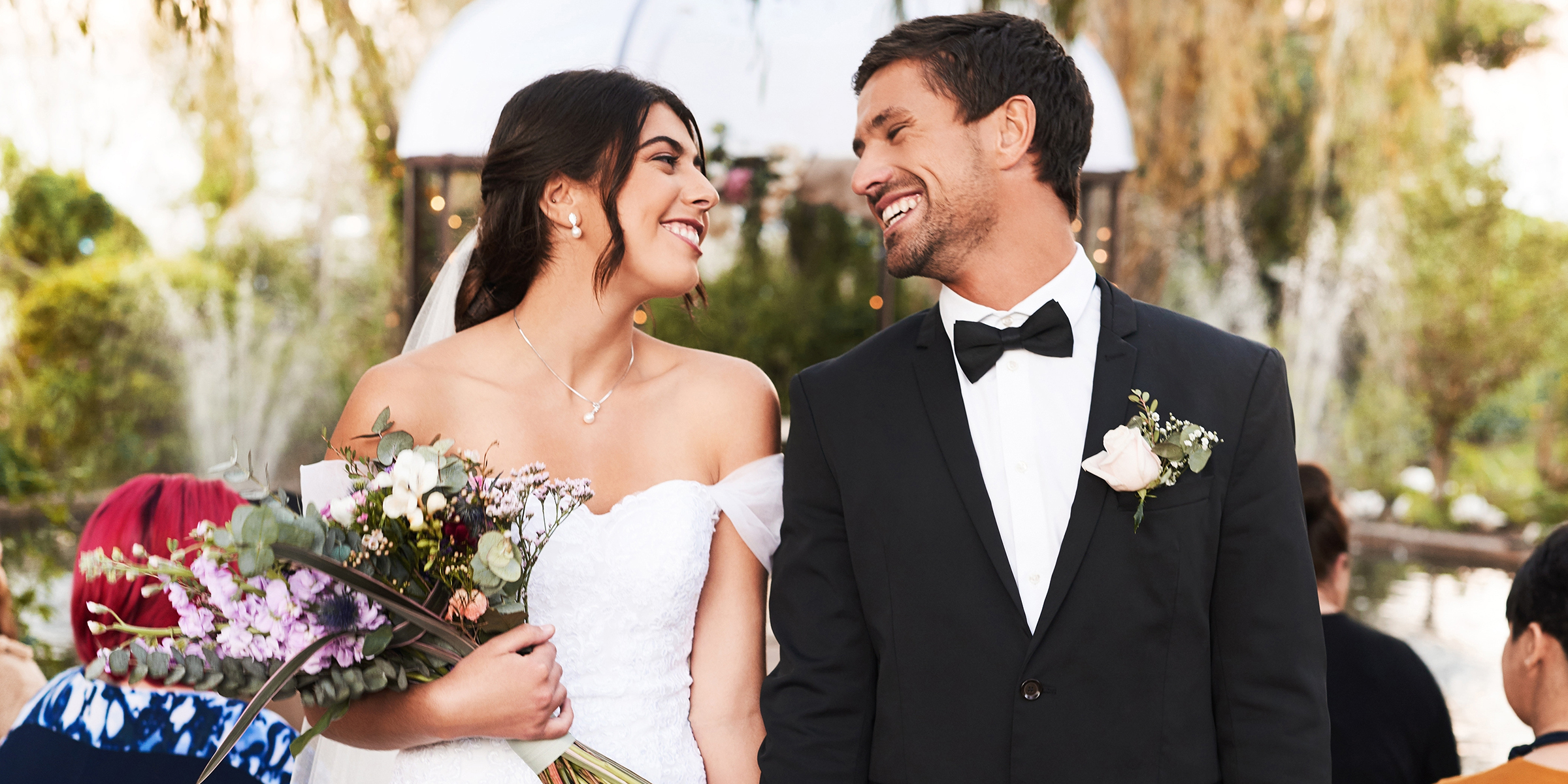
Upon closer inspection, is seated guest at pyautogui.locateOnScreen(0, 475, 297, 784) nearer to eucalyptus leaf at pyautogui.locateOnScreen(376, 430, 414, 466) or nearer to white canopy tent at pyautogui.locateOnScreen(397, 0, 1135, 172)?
eucalyptus leaf at pyautogui.locateOnScreen(376, 430, 414, 466)

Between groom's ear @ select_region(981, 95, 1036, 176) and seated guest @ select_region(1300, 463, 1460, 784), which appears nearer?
groom's ear @ select_region(981, 95, 1036, 176)

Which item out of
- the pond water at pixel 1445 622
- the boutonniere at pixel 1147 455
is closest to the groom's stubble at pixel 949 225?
the boutonniere at pixel 1147 455

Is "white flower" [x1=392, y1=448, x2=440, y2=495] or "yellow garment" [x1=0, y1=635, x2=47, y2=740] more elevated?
"white flower" [x1=392, y1=448, x2=440, y2=495]

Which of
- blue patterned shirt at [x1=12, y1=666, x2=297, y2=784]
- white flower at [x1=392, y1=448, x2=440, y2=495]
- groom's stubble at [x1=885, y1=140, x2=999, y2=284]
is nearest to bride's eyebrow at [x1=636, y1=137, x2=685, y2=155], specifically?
groom's stubble at [x1=885, y1=140, x2=999, y2=284]

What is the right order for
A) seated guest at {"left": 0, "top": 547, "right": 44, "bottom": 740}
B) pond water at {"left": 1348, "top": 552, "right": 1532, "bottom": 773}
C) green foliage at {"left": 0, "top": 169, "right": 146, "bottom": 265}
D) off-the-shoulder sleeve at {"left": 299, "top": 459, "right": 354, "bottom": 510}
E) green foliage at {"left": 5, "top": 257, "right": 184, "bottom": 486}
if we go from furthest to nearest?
green foliage at {"left": 0, "top": 169, "right": 146, "bottom": 265}
green foliage at {"left": 5, "top": 257, "right": 184, "bottom": 486}
pond water at {"left": 1348, "top": 552, "right": 1532, "bottom": 773}
seated guest at {"left": 0, "top": 547, "right": 44, "bottom": 740}
off-the-shoulder sleeve at {"left": 299, "top": 459, "right": 354, "bottom": 510}

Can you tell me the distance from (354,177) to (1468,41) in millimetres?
13076

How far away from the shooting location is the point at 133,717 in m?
2.27

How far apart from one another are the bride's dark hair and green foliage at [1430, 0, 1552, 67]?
14.3 m

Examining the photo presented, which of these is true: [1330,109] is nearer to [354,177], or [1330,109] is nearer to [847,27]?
[847,27]

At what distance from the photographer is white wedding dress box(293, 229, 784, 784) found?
222cm

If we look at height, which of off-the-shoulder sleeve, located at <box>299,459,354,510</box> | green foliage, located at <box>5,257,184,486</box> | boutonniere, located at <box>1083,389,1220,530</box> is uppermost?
boutonniere, located at <box>1083,389,1220,530</box>

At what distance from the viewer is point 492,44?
5703mm

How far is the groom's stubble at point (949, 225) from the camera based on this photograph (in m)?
1.89

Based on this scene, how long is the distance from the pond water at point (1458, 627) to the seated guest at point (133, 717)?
4.56 m
